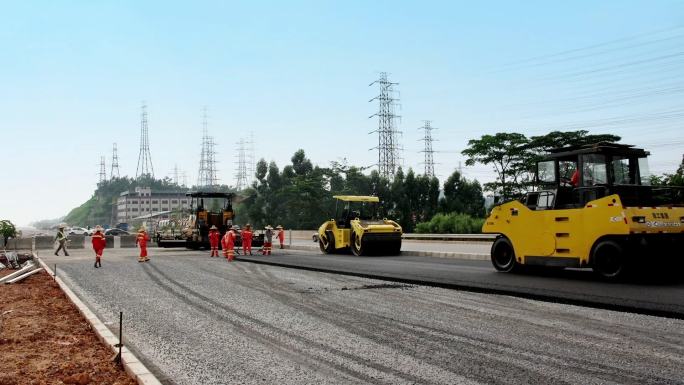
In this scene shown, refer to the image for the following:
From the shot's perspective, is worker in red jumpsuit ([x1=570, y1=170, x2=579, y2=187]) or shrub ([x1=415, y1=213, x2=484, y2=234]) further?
shrub ([x1=415, y1=213, x2=484, y2=234])

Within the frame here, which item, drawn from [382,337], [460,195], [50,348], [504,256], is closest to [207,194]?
[504,256]

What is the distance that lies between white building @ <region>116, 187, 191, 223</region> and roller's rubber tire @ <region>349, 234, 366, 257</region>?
514ft

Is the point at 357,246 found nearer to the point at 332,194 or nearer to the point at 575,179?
the point at 575,179

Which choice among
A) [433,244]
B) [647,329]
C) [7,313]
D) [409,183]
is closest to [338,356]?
[647,329]

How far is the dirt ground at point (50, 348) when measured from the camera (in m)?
5.26

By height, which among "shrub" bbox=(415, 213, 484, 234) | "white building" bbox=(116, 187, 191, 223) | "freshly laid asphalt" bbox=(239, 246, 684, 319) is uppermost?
"white building" bbox=(116, 187, 191, 223)

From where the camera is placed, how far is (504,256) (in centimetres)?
1356

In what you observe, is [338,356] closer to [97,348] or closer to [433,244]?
[97,348]

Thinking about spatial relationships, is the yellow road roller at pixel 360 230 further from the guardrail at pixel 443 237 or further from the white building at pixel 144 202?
the white building at pixel 144 202

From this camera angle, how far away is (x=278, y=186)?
7656cm

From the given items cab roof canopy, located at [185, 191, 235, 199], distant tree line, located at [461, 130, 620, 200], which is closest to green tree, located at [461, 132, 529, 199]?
distant tree line, located at [461, 130, 620, 200]

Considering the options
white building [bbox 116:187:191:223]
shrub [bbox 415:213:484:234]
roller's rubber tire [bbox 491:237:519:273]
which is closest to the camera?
roller's rubber tire [bbox 491:237:519:273]

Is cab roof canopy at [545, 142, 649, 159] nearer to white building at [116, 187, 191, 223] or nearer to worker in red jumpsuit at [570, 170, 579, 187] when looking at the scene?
worker in red jumpsuit at [570, 170, 579, 187]

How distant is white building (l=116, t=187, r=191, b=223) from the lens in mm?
176000
